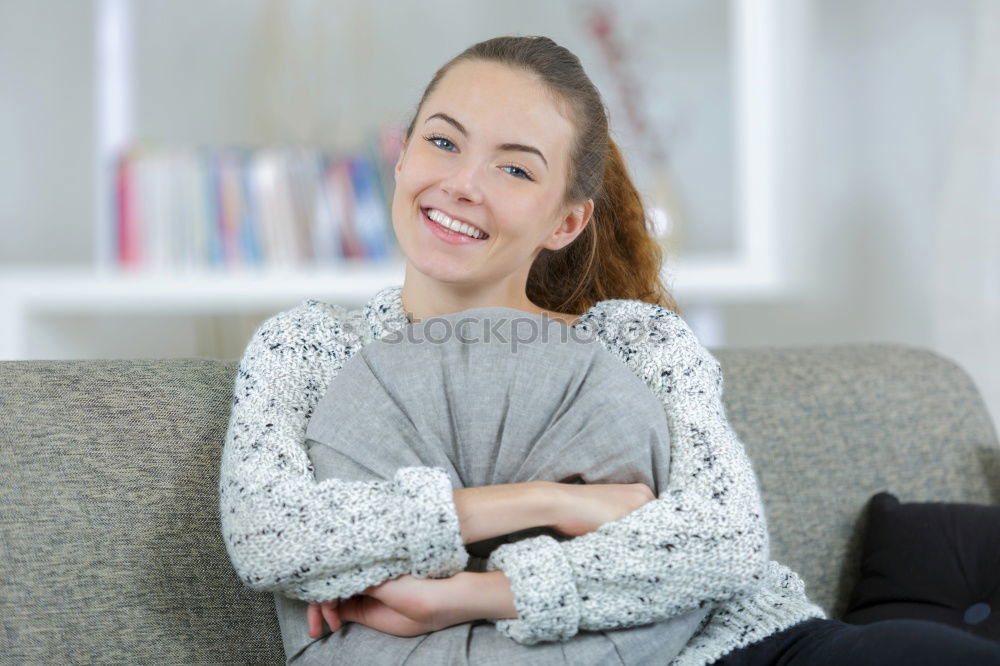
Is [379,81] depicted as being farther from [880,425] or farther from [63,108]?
[880,425]

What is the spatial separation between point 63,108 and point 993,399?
2.60 metres

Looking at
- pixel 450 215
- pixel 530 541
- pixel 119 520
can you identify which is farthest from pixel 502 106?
pixel 119 520

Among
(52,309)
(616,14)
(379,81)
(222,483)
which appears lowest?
(52,309)

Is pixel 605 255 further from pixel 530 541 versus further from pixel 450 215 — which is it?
pixel 530 541

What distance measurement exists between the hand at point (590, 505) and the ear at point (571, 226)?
0.46 metres

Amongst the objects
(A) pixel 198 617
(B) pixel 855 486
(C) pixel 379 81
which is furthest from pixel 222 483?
(C) pixel 379 81

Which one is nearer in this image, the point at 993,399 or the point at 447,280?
the point at 447,280

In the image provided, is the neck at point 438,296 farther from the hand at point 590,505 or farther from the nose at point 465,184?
the hand at point 590,505

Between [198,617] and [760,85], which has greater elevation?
[760,85]

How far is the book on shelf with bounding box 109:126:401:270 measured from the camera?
302cm

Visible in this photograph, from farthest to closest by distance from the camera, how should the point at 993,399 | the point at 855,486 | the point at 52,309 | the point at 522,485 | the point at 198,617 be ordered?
1. the point at 52,309
2. the point at 993,399
3. the point at 855,486
4. the point at 198,617
5. the point at 522,485

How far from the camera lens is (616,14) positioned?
3393 millimetres

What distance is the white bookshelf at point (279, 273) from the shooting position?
2.93 meters

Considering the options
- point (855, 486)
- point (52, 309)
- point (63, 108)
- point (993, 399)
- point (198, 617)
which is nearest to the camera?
point (198, 617)
